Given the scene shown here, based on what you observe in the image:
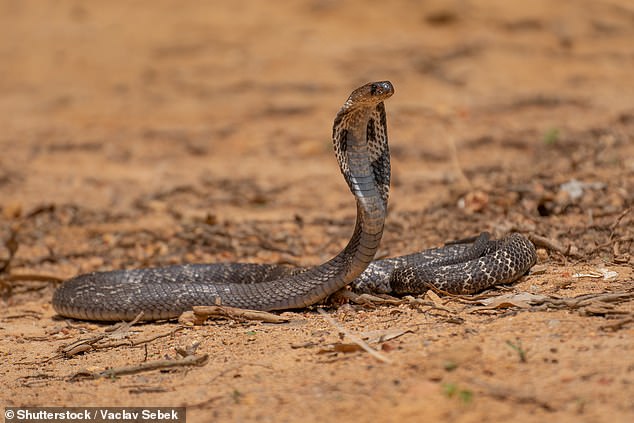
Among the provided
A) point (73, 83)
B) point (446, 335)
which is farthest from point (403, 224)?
point (73, 83)

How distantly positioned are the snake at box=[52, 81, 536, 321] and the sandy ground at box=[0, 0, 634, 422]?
215 mm

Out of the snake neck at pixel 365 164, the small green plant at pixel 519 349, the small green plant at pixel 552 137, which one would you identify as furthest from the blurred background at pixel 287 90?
the small green plant at pixel 519 349

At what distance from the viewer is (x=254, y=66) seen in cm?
1691

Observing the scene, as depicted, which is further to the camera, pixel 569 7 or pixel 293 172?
pixel 569 7

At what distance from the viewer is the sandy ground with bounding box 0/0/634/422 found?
15.8 ft

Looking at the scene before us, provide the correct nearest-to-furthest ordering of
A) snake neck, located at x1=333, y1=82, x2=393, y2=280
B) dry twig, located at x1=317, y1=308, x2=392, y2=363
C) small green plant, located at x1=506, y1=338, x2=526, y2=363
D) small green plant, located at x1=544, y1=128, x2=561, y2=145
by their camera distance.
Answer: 1. small green plant, located at x1=506, y1=338, x2=526, y2=363
2. dry twig, located at x1=317, y1=308, x2=392, y2=363
3. snake neck, located at x1=333, y1=82, x2=393, y2=280
4. small green plant, located at x1=544, y1=128, x2=561, y2=145

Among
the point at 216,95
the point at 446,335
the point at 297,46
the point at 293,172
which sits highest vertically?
the point at 297,46

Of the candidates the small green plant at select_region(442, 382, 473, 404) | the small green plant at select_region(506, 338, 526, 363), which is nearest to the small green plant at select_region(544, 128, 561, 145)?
the small green plant at select_region(506, 338, 526, 363)

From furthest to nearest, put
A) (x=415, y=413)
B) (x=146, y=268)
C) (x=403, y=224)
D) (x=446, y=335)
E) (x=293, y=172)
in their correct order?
(x=293, y=172) → (x=403, y=224) → (x=146, y=268) → (x=446, y=335) → (x=415, y=413)

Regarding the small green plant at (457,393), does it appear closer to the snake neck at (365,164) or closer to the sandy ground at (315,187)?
the sandy ground at (315,187)

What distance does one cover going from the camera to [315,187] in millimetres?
12094

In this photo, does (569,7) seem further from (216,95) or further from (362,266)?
(362,266)

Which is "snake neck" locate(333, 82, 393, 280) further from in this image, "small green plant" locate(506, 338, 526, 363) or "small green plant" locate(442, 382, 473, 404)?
"small green plant" locate(442, 382, 473, 404)

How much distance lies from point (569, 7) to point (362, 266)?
12.4 m
